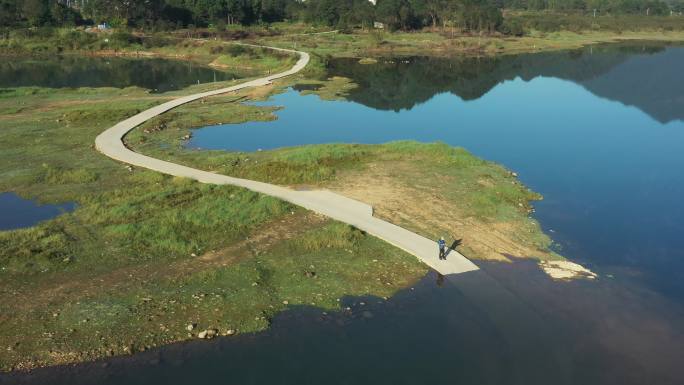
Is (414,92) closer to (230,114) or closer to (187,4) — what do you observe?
(230,114)

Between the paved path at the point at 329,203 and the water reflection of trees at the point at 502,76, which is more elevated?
the water reflection of trees at the point at 502,76

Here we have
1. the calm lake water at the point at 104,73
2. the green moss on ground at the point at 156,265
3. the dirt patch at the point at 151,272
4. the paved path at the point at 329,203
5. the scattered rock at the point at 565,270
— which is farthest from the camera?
the calm lake water at the point at 104,73

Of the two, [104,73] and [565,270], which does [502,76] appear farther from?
[565,270]

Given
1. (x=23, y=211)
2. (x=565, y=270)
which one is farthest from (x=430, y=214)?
(x=23, y=211)

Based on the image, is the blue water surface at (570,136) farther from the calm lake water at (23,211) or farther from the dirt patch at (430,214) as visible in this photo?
the calm lake water at (23,211)

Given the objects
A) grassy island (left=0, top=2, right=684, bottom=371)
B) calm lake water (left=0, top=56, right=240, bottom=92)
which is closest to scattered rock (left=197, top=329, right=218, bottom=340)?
grassy island (left=0, top=2, right=684, bottom=371)

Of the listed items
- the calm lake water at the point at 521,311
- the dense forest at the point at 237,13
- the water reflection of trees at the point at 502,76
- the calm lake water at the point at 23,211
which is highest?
the dense forest at the point at 237,13

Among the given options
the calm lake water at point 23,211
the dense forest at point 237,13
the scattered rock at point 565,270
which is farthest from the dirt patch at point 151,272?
the dense forest at point 237,13

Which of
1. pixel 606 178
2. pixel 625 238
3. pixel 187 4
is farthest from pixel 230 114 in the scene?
pixel 187 4
